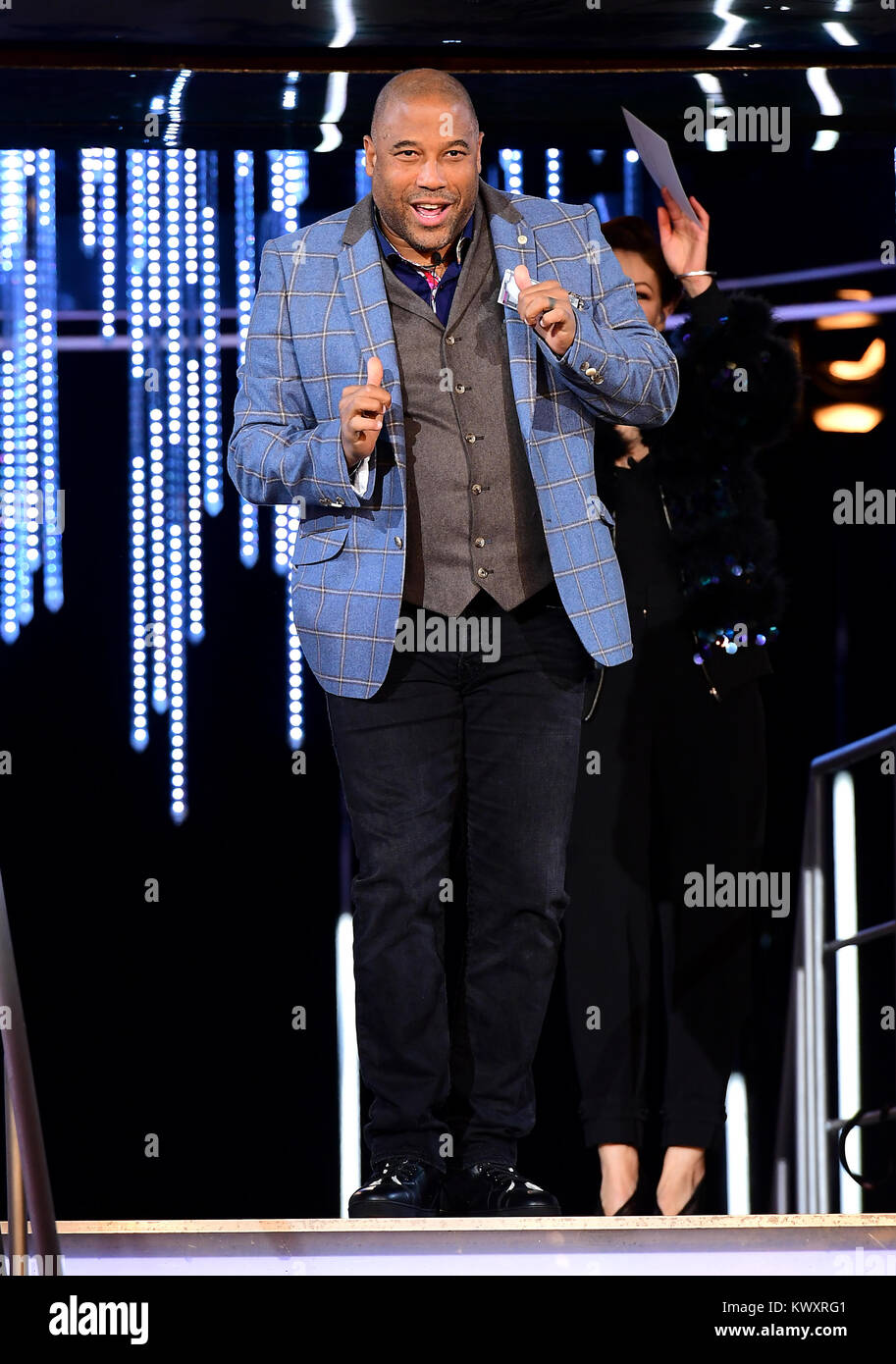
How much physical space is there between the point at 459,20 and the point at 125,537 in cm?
111

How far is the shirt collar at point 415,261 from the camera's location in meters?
2.89

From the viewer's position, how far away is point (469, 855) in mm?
2916

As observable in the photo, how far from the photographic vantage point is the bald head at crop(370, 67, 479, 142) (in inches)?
110

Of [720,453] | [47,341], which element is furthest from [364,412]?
[47,341]

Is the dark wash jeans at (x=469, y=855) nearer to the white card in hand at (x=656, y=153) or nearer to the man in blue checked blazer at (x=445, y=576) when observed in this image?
the man in blue checked blazer at (x=445, y=576)

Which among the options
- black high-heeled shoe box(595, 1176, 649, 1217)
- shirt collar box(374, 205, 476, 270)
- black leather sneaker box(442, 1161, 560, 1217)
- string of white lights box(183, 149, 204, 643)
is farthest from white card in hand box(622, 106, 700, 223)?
black high-heeled shoe box(595, 1176, 649, 1217)

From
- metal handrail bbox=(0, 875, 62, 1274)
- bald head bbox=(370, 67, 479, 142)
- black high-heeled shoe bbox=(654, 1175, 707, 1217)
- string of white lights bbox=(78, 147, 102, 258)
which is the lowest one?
black high-heeled shoe bbox=(654, 1175, 707, 1217)

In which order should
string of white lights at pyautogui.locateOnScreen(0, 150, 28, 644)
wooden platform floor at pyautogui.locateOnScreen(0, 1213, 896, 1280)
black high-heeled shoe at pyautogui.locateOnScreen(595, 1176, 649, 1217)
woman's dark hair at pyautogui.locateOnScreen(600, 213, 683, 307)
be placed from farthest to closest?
string of white lights at pyautogui.locateOnScreen(0, 150, 28, 644) → woman's dark hair at pyautogui.locateOnScreen(600, 213, 683, 307) → black high-heeled shoe at pyautogui.locateOnScreen(595, 1176, 649, 1217) → wooden platform floor at pyautogui.locateOnScreen(0, 1213, 896, 1280)

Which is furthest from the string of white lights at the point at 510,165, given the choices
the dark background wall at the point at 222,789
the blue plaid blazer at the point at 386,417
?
the blue plaid blazer at the point at 386,417

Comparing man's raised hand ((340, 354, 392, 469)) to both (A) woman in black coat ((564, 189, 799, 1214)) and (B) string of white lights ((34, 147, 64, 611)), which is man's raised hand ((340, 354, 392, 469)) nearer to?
(A) woman in black coat ((564, 189, 799, 1214))

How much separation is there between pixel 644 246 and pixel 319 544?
0.95m

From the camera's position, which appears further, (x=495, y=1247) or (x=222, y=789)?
(x=222, y=789)

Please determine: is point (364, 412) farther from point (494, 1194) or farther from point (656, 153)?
point (494, 1194)
